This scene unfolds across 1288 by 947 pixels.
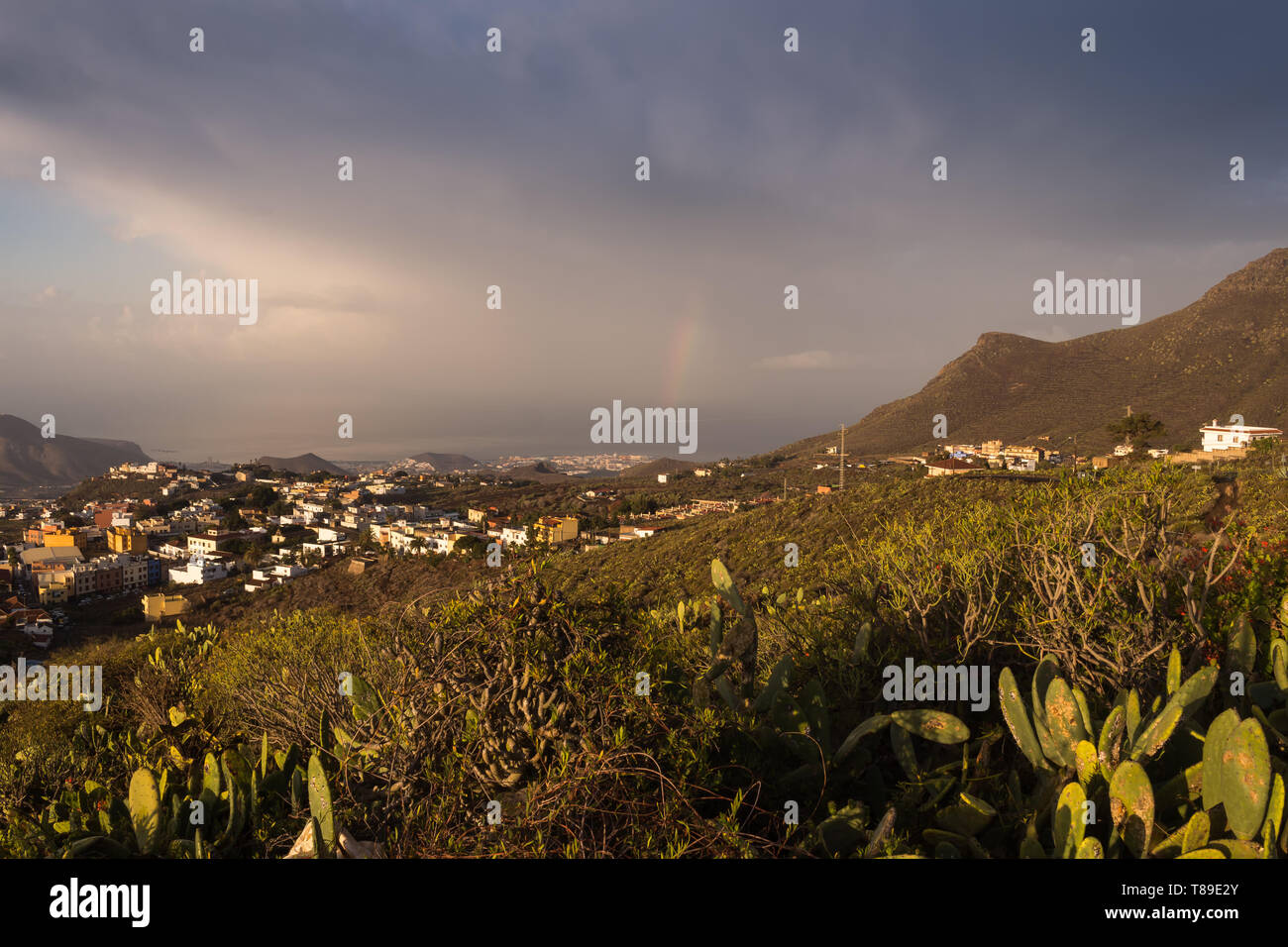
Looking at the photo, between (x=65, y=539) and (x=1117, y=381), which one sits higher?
(x=1117, y=381)

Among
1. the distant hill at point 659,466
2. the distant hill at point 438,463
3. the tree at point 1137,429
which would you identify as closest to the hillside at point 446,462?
the distant hill at point 438,463

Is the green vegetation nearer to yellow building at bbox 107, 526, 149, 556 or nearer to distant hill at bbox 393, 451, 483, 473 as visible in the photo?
yellow building at bbox 107, 526, 149, 556

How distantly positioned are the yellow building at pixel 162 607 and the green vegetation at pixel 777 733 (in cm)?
2632

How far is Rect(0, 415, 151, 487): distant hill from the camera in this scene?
11100 centimetres

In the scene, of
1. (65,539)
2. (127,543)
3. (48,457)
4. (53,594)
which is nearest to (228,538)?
(127,543)

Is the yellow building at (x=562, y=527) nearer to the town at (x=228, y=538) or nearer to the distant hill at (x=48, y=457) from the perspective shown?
the town at (x=228, y=538)

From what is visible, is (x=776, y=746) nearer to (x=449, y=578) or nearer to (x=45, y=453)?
(x=449, y=578)

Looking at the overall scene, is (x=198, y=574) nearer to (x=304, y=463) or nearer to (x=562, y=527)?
(x=562, y=527)

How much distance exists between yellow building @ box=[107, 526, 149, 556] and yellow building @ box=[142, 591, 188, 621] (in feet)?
A: 65.1

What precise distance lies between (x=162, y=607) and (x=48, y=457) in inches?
5245

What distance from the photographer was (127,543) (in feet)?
149

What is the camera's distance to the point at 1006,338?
235ft

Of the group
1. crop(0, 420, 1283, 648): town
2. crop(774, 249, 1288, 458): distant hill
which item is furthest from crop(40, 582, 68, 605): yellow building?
crop(774, 249, 1288, 458): distant hill
